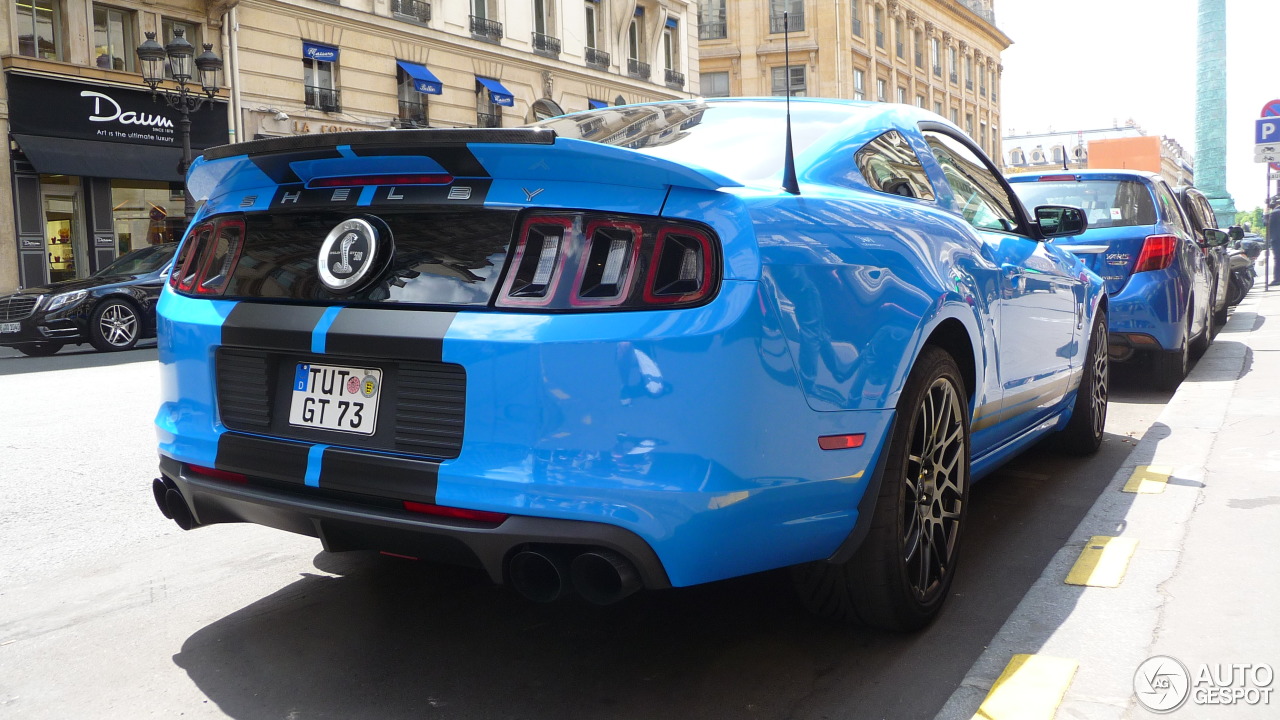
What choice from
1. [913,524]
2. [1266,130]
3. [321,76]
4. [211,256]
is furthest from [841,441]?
[321,76]

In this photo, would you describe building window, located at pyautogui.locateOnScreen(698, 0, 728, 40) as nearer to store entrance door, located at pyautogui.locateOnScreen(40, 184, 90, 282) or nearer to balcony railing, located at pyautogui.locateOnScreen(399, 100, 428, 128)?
balcony railing, located at pyautogui.locateOnScreen(399, 100, 428, 128)

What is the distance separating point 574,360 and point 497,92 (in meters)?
24.9

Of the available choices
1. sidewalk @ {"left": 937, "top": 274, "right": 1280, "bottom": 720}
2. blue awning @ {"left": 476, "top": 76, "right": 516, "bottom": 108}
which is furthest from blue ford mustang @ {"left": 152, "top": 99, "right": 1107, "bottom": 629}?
blue awning @ {"left": 476, "top": 76, "right": 516, "bottom": 108}

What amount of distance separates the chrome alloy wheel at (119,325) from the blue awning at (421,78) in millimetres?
12371

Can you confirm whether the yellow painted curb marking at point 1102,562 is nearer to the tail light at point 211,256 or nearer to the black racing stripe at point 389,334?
the black racing stripe at point 389,334

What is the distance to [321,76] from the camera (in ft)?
74.9

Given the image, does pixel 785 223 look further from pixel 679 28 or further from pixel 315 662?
pixel 679 28

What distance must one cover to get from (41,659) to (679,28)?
33.5 m

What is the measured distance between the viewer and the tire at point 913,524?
2.70m

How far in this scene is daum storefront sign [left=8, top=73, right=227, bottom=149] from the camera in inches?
733

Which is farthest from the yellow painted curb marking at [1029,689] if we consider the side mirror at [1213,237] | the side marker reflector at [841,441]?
the side mirror at [1213,237]

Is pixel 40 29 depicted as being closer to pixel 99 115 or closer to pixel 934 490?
pixel 99 115

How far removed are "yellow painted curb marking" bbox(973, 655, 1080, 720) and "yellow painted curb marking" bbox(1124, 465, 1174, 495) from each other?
6.31ft

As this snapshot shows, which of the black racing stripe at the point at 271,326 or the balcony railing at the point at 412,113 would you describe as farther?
the balcony railing at the point at 412,113
